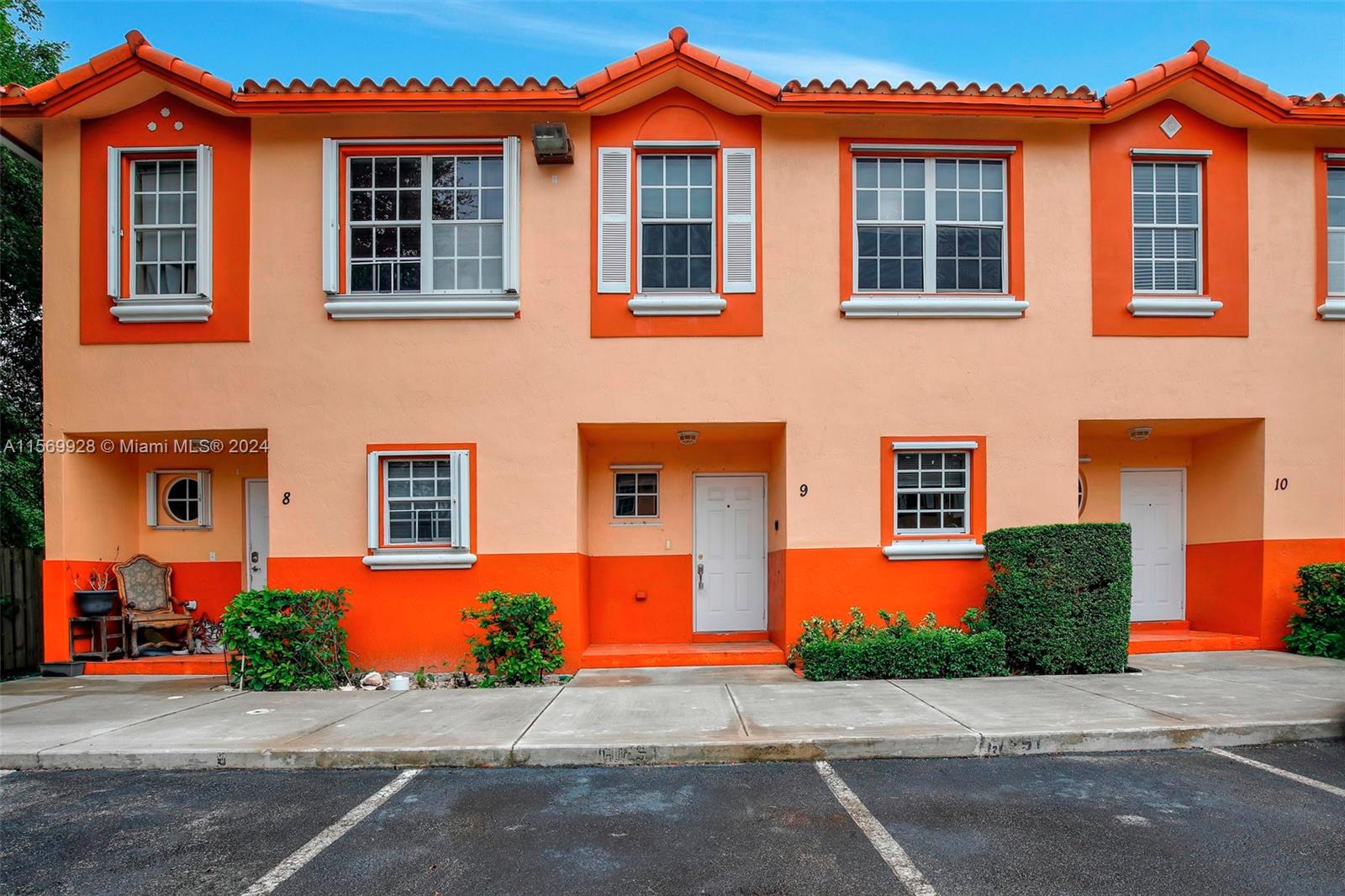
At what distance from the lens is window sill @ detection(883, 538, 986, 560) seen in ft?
32.5

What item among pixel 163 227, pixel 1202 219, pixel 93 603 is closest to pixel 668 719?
pixel 93 603

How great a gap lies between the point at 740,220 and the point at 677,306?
129 cm

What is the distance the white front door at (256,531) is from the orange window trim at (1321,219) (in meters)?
13.7

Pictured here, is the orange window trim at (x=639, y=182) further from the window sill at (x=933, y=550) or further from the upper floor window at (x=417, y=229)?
the window sill at (x=933, y=550)

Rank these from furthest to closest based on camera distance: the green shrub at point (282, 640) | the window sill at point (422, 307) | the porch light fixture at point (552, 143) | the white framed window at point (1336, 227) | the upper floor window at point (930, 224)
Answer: the white framed window at point (1336, 227), the upper floor window at point (930, 224), the window sill at point (422, 307), the porch light fixture at point (552, 143), the green shrub at point (282, 640)

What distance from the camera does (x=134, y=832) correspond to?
5.02m

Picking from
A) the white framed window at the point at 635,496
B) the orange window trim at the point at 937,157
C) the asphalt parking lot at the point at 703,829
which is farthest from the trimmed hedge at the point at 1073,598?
the white framed window at the point at 635,496

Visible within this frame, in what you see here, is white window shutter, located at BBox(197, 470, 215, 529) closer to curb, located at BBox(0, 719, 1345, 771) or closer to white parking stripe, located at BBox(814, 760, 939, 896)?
curb, located at BBox(0, 719, 1345, 771)

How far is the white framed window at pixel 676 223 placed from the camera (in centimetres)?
1011

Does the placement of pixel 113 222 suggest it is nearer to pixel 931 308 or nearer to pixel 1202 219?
pixel 931 308

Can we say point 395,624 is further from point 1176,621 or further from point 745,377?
point 1176,621

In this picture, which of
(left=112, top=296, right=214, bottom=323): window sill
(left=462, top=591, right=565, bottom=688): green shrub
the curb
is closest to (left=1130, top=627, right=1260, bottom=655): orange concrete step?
the curb

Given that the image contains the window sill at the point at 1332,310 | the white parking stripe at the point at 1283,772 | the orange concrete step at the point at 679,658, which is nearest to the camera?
the white parking stripe at the point at 1283,772

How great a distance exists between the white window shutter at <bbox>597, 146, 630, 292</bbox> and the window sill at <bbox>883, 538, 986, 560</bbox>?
174 inches
